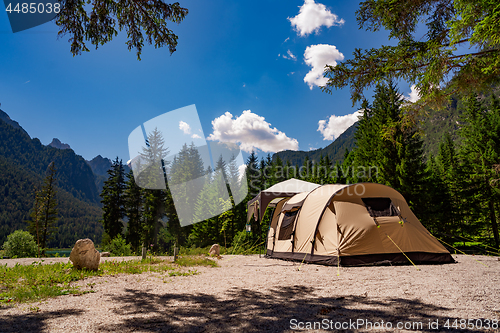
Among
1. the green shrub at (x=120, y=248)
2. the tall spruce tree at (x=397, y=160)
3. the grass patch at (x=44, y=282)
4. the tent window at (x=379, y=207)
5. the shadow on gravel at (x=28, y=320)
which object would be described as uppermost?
the tall spruce tree at (x=397, y=160)

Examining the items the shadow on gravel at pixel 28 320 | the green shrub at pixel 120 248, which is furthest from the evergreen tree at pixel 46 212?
the shadow on gravel at pixel 28 320

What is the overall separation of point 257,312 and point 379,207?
595cm

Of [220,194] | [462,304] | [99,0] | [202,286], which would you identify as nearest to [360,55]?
[462,304]

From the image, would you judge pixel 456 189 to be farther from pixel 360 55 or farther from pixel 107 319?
pixel 107 319

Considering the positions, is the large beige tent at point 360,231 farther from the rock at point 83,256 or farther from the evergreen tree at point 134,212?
the evergreen tree at point 134,212

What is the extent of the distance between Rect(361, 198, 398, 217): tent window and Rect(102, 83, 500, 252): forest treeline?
618cm

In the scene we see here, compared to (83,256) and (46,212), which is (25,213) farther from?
(83,256)

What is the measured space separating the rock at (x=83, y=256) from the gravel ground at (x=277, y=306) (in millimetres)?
1393

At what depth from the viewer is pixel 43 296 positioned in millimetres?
3965

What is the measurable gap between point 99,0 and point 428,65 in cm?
683

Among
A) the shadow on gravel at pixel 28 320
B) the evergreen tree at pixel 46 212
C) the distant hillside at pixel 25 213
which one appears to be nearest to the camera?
the shadow on gravel at pixel 28 320

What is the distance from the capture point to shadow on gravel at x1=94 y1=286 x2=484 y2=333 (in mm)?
2590

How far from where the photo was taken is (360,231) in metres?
6.84

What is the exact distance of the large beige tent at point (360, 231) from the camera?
6773 mm
